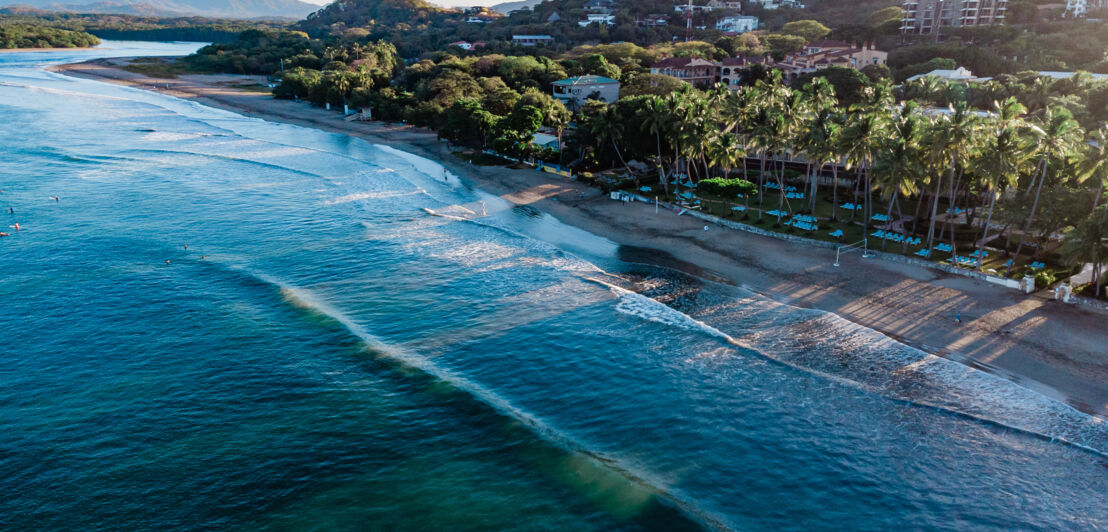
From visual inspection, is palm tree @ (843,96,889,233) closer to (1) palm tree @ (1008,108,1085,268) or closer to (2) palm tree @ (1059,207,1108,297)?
(1) palm tree @ (1008,108,1085,268)

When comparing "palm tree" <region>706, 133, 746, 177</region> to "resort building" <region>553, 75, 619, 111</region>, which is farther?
"resort building" <region>553, 75, 619, 111</region>

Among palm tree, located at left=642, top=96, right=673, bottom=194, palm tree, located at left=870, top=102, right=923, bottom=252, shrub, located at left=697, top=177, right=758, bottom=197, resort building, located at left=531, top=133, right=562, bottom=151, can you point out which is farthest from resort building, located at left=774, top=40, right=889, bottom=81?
palm tree, located at left=870, top=102, right=923, bottom=252

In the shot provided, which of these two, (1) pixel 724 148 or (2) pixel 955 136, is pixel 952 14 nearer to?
(1) pixel 724 148

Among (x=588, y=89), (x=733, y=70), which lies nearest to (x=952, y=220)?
(x=588, y=89)

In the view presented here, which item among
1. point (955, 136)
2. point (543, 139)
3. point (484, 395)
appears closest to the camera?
point (484, 395)

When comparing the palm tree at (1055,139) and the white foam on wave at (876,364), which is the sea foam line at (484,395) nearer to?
the white foam on wave at (876,364)

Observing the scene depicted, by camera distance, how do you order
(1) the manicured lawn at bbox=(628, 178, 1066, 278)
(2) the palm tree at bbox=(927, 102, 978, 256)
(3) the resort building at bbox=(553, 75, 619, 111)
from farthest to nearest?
(3) the resort building at bbox=(553, 75, 619, 111) → (1) the manicured lawn at bbox=(628, 178, 1066, 278) → (2) the palm tree at bbox=(927, 102, 978, 256)
